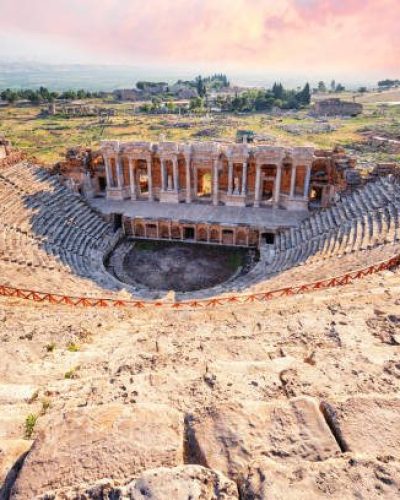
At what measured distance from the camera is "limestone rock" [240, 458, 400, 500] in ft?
14.7

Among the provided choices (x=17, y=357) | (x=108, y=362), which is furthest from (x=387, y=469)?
(x=17, y=357)

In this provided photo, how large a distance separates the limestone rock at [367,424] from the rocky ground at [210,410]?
0.05 ft

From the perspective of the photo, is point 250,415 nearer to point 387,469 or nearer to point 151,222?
point 387,469

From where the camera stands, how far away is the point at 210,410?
5.97 m

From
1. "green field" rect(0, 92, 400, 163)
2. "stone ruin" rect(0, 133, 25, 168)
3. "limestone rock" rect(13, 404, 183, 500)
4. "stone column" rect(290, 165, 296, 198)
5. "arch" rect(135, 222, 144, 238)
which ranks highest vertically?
"limestone rock" rect(13, 404, 183, 500)

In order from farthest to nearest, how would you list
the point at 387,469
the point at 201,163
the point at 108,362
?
the point at 201,163 → the point at 108,362 → the point at 387,469

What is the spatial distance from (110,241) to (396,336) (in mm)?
23416

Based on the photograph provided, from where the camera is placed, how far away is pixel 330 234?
25.2 m

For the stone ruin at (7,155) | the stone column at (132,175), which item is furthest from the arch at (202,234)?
the stone ruin at (7,155)

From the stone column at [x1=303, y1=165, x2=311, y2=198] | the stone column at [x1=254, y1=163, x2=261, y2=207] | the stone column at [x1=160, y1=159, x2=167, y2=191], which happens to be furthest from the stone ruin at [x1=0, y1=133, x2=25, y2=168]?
the stone column at [x1=303, y1=165, x2=311, y2=198]

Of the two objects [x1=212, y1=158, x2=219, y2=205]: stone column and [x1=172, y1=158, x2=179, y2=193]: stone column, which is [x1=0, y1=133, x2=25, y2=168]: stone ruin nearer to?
[x1=172, y1=158, x2=179, y2=193]: stone column

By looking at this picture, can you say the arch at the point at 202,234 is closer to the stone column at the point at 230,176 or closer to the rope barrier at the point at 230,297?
the stone column at the point at 230,176

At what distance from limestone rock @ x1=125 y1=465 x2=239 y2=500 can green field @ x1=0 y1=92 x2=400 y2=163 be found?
56.8 m

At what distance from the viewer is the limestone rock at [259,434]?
5.21 m
